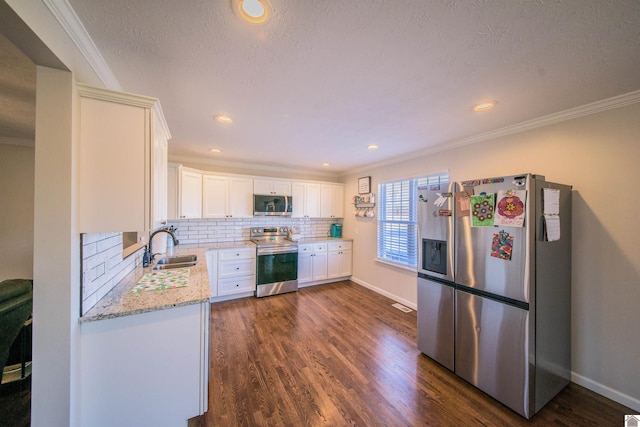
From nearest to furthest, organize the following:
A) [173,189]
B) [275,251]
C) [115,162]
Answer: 1. [115,162]
2. [173,189]
3. [275,251]

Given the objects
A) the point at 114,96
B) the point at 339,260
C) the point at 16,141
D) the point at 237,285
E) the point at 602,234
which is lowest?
the point at 237,285

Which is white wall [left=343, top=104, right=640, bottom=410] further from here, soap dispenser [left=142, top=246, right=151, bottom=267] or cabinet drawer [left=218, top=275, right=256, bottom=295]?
soap dispenser [left=142, top=246, right=151, bottom=267]

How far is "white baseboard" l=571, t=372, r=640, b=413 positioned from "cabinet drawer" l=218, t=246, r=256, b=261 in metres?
3.92

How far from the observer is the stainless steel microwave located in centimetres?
409

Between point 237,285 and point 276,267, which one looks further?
point 276,267

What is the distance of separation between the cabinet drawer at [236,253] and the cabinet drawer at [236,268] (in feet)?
0.22

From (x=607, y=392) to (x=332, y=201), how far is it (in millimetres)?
4092

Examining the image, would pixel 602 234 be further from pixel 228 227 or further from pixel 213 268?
pixel 228 227

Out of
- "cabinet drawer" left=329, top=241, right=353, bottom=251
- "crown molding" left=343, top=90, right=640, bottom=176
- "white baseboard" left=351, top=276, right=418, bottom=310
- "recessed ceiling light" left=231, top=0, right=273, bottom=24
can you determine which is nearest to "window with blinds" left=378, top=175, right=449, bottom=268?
"crown molding" left=343, top=90, right=640, bottom=176

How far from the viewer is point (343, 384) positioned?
190 centimetres

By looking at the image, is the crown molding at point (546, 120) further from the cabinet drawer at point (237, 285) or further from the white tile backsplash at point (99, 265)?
the white tile backsplash at point (99, 265)

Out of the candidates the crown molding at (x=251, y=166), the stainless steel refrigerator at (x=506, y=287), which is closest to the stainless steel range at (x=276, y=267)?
the crown molding at (x=251, y=166)

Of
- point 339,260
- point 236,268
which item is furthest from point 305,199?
point 236,268

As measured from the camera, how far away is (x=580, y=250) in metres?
1.95
